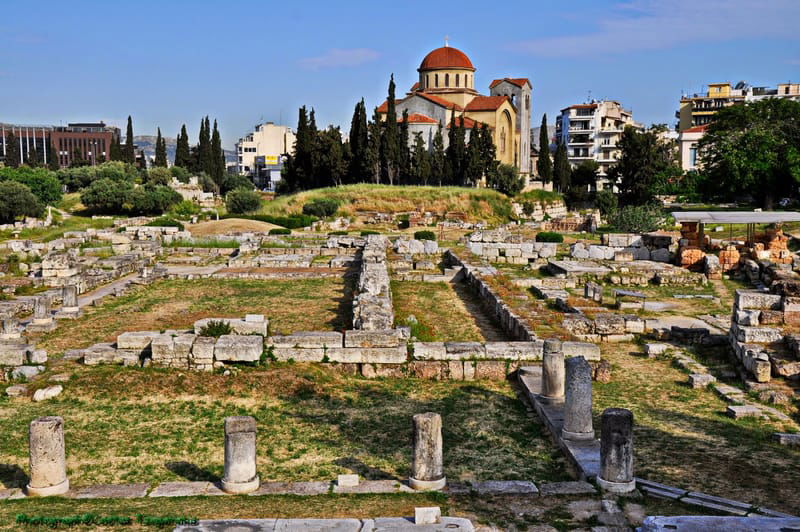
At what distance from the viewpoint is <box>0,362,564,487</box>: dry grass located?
9.11m

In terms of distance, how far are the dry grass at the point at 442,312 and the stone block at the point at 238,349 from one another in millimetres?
3540

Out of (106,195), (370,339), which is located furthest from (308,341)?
(106,195)

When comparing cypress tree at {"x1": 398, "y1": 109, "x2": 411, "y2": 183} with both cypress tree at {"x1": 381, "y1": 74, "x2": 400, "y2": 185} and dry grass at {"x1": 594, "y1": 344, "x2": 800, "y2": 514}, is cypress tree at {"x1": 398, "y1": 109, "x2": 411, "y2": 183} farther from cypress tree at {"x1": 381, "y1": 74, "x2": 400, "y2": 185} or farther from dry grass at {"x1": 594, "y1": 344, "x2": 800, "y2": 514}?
dry grass at {"x1": 594, "y1": 344, "x2": 800, "y2": 514}

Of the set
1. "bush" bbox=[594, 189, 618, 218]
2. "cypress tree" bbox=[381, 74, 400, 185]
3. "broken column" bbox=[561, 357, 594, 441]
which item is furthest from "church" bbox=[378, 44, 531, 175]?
"broken column" bbox=[561, 357, 594, 441]

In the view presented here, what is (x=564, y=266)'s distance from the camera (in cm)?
2825

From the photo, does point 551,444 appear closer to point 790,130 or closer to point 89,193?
point 790,130

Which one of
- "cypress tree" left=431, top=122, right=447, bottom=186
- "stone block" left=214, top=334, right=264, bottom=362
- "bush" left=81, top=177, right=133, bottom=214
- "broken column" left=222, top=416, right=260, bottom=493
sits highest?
"cypress tree" left=431, top=122, right=447, bottom=186

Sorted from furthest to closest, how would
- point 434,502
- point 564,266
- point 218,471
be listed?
1. point 564,266
2. point 218,471
3. point 434,502

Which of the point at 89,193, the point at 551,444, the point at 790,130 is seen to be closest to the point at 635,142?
the point at 790,130

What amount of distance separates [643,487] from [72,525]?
571cm

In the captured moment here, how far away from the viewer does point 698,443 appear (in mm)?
9828

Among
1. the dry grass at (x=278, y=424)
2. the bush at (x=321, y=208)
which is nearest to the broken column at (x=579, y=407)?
the dry grass at (x=278, y=424)

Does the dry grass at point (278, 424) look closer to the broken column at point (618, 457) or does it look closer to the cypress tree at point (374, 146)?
the broken column at point (618, 457)

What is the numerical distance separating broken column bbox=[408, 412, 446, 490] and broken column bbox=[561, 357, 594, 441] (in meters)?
2.22
